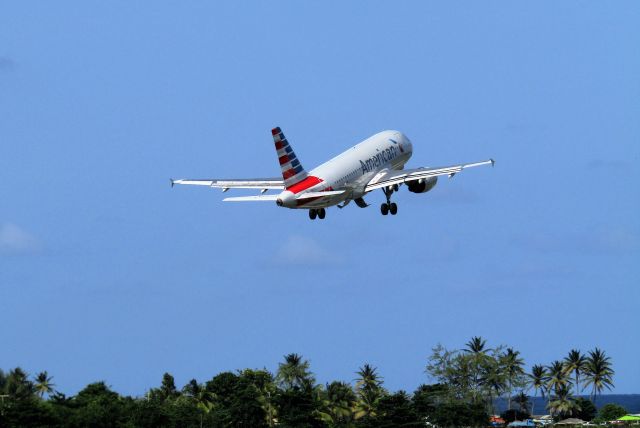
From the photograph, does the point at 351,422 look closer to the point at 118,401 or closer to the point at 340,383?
the point at 340,383

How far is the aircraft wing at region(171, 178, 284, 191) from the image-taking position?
94.2 meters

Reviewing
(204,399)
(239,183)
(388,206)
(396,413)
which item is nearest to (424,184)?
(388,206)

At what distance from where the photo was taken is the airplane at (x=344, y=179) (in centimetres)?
8606

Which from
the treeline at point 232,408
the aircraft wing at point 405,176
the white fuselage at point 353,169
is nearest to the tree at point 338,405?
the treeline at point 232,408

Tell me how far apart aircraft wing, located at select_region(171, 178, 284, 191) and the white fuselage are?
4.75 metres

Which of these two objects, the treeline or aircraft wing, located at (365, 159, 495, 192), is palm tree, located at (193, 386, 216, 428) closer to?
the treeline

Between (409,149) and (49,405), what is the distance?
160ft

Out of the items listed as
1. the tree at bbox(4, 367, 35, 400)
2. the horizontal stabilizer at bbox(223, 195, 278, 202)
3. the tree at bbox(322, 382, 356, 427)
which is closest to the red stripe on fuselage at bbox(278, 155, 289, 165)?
the horizontal stabilizer at bbox(223, 195, 278, 202)

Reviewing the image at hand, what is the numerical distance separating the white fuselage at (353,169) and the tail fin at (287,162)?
52 centimetres

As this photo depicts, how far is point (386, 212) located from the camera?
96812 millimetres

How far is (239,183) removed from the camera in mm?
95875

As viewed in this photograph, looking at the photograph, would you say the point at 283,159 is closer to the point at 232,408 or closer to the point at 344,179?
the point at 344,179

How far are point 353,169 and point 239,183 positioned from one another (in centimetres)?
905

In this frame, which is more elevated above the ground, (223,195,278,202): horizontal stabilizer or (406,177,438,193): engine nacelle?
(406,177,438,193): engine nacelle
